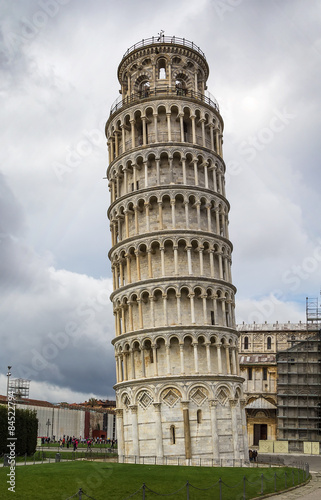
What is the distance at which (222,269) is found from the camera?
51.1 m

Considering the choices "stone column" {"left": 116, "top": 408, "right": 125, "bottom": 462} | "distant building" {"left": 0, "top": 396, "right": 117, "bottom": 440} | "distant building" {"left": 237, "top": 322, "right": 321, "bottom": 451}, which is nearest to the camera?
"stone column" {"left": 116, "top": 408, "right": 125, "bottom": 462}

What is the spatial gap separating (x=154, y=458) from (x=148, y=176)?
24.6 m

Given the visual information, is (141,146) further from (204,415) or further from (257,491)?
(257,491)

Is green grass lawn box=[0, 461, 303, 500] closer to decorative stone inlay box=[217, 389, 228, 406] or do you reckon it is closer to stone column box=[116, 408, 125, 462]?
decorative stone inlay box=[217, 389, 228, 406]

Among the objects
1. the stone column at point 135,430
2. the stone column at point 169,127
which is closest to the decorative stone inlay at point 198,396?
the stone column at point 135,430

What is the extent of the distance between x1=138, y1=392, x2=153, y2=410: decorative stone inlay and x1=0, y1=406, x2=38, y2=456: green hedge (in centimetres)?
993

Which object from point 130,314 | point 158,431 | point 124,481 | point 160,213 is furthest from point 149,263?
point 124,481

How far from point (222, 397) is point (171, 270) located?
456 inches

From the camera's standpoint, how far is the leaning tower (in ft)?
149

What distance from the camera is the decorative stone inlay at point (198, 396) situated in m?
45.4

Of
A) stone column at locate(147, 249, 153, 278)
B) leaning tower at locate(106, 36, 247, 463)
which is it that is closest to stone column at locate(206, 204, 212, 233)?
leaning tower at locate(106, 36, 247, 463)

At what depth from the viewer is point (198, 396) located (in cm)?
4559

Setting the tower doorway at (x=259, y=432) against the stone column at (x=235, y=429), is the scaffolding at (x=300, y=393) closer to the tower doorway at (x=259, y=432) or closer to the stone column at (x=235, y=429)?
the tower doorway at (x=259, y=432)

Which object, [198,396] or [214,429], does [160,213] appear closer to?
[198,396]
